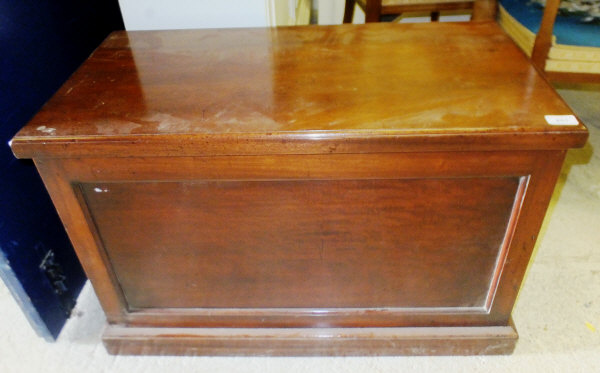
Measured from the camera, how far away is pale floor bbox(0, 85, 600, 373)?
106cm

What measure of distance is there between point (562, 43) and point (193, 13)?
1033 millimetres

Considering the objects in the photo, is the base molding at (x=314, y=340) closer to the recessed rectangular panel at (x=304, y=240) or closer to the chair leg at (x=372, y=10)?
the recessed rectangular panel at (x=304, y=240)

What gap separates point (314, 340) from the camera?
106 cm

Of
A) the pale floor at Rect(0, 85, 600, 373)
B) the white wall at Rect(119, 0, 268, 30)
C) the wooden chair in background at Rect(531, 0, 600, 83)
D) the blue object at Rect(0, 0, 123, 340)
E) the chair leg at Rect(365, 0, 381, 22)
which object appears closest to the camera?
the blue object at Rect(0, 0, 123, 340)

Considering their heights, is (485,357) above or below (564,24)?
below

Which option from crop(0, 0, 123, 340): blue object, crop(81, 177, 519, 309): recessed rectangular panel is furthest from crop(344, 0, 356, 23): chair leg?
crop(81, 177, 519, 309): recessed rectangular panel

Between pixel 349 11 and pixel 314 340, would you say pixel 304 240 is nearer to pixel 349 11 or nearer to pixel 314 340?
pixel 314 340

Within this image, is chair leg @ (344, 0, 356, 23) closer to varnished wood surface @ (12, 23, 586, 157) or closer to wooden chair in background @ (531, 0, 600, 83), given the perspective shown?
wooden chair in background @ (531, 0, 600, 83)

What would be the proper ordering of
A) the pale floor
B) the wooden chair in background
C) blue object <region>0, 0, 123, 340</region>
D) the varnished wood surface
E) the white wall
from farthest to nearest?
the wooden chair in background, the white wall, the pale floor, blue object <region>0, 0, 123, 340</region>, the varnished wood surface

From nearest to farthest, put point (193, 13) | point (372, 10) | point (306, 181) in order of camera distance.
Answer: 1. point (306, 181)
2. point (193, 13)
3. point (372, 10)

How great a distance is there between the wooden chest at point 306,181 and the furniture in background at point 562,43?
38 centimetres

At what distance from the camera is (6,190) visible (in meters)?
0.96

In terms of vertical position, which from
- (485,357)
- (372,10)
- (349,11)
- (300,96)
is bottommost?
(485,357)

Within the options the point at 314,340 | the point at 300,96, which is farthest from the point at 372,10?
the point at 314,340
